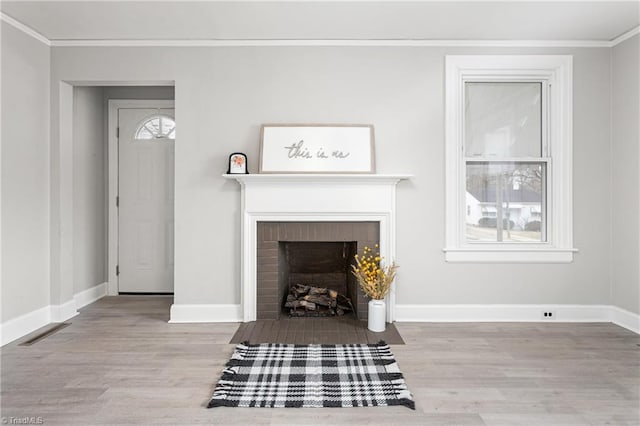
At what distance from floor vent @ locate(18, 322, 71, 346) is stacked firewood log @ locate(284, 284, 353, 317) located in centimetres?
196

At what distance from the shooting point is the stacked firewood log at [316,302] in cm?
382

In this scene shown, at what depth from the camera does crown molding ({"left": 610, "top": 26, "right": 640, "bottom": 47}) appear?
3380 mm

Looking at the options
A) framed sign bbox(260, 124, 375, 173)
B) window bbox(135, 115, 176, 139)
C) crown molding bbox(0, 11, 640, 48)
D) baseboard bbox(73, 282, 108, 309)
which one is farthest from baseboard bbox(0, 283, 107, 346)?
crown molding bbox(0, 11, 640, 48)

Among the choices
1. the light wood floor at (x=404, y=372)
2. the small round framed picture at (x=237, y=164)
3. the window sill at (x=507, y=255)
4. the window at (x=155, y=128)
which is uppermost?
the window at (x=155, y=128)

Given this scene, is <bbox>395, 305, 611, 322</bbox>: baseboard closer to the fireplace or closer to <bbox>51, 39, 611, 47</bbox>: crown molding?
the fireplace

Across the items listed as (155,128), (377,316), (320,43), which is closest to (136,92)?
(155,128)

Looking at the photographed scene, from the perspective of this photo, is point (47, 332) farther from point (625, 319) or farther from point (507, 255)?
Result: point (625, 319)

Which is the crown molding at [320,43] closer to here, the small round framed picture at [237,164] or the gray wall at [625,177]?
the gray wall at [625,177]

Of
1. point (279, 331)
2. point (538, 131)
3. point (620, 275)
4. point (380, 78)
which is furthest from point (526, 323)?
point (380, 78)

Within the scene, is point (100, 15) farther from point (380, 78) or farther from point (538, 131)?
point (538, 131)

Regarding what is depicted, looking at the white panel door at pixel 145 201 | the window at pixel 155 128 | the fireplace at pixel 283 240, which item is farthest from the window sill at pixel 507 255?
the window at pixel 155 128

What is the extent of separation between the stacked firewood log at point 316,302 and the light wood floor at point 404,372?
65 cm

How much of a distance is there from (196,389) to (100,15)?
9.46ft

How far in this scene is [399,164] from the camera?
3.69m
